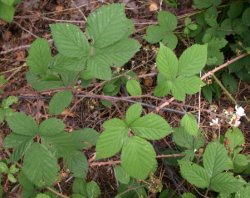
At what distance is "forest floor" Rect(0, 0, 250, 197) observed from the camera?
2258mm

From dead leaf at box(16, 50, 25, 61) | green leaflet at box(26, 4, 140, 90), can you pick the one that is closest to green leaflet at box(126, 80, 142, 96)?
green leaflet at box(26, 4, 140, 90)

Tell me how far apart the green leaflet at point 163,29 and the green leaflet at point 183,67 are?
91 cm

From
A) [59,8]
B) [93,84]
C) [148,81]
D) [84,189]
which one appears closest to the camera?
[84,189]

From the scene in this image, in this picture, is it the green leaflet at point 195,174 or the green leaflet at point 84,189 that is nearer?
the green leaflet at point 195,174

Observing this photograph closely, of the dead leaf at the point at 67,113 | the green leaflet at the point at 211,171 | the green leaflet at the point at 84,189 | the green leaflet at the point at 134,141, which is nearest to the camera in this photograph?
the green leaflet at the point at 134,141

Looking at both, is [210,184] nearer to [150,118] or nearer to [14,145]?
[150,118]

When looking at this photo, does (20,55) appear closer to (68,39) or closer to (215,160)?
(68,39)

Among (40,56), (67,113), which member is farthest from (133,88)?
(67,113)

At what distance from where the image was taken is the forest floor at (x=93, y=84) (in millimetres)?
2258

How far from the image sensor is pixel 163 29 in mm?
2445

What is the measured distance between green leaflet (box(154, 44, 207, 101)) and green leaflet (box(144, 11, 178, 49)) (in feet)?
2.99

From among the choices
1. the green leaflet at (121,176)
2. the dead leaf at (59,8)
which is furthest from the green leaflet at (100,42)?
the dead leaf at (59,8)

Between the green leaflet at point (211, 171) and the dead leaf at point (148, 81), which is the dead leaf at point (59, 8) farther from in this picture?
the green leaflet at point (211, 171)

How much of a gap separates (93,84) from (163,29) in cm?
68
